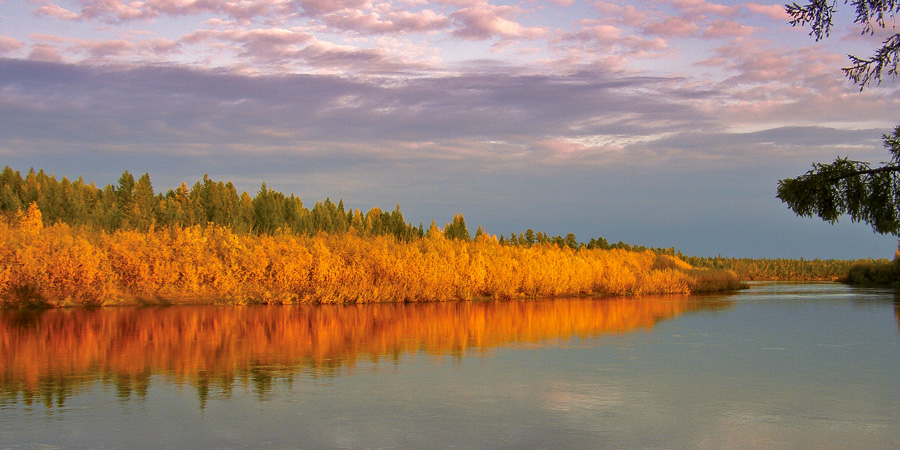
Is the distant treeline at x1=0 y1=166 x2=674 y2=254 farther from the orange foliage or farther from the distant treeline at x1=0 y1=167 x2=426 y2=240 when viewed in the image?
the orange foliage

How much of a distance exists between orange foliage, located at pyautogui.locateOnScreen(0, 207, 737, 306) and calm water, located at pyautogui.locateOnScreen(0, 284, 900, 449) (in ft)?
21.0

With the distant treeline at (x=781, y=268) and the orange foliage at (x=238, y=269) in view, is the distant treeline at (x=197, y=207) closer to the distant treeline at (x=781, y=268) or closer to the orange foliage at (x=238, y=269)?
the orange foliage at (x=238, y=269)

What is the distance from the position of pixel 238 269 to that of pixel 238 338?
14.6 metres

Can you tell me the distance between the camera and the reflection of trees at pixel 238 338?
12820 millimetres

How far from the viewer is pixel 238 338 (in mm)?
18859

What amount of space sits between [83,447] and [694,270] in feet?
196

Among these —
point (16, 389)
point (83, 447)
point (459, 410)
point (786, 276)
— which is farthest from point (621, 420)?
point (786, 276)

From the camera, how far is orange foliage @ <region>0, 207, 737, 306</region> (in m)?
28.9

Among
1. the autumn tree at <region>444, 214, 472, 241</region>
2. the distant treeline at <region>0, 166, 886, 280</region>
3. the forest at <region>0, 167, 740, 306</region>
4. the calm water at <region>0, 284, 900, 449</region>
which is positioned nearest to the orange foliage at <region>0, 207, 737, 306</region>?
the forest at <region>0, 167, 740, 306</region>

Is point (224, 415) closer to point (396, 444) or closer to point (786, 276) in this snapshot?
point (396, 444)

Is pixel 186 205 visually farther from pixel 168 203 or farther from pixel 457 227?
pixel 457 227

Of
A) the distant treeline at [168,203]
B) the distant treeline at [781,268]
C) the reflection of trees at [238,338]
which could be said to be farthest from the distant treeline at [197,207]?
the distant treeline at [781,268]

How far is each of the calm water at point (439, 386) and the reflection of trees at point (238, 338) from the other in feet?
0.26

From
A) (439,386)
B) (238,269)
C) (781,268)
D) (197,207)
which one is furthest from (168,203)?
(781,268)
